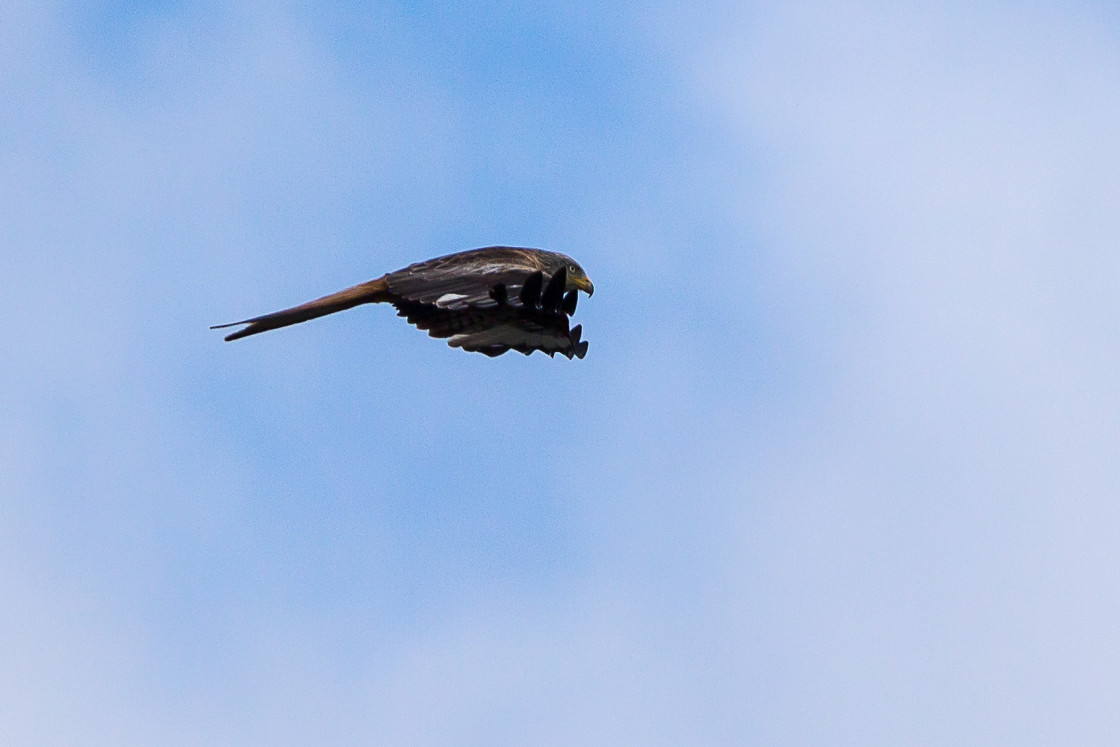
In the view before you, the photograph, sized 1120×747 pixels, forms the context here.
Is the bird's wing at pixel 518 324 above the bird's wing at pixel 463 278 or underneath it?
underneath

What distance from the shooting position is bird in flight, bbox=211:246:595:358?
1387cm

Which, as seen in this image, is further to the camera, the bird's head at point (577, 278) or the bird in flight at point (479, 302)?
the bird's head at point (577, 278)

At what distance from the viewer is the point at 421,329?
14.6 meters

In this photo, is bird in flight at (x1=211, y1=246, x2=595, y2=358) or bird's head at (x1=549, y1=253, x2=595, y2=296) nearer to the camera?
bird in flight at (x1=211, y1=246, x2=595, y2=358)

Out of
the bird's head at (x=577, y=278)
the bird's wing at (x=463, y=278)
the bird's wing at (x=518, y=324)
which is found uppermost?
the bird's head at (x=577, y=278)

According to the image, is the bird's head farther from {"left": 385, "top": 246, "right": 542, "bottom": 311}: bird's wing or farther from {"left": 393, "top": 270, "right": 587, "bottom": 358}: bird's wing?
{"left": 393, "top": 270, "right": 587, "bottom": 358}: bird's wing

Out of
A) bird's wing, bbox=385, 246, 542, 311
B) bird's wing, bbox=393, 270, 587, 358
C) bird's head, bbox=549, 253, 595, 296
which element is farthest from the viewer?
bird's head, bbox=549, 253, 595, 296

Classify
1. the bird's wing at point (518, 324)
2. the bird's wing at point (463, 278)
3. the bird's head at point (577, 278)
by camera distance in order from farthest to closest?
the bird's head at point (577, 278)
the bird's wing at point (463, 278)
the bird's wing at point (518, 324)

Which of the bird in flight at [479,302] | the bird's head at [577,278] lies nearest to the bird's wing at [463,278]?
the bird in flight at [479,302]

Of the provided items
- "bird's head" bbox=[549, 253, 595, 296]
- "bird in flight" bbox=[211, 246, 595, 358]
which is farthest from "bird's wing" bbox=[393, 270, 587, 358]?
"bird's head" bbox=[549, 253, 595, 296]

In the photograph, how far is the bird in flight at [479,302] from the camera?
45.5ft

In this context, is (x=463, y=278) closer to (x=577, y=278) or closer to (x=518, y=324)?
(x=518, y=324)

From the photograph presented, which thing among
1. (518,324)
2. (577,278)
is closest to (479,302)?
(518,324)

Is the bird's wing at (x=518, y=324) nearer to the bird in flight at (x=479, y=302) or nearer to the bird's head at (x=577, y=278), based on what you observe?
the bird in flight at (x=479, y=302)
